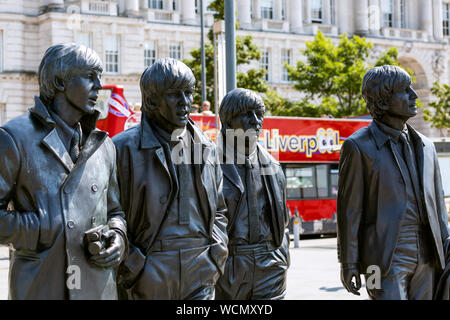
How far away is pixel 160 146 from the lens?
547cm

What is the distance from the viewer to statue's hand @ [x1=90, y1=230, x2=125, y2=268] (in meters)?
4.37

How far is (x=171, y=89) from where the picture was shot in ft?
17.8

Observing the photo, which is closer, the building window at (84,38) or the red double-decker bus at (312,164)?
the red double-decker bus at (312,164)

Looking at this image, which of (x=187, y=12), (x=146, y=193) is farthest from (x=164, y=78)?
(x=187, y=12)

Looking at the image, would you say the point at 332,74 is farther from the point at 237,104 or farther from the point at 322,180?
the point at 237,104

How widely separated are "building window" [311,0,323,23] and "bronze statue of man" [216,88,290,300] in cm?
5660

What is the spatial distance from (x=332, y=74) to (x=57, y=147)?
44.3 metres

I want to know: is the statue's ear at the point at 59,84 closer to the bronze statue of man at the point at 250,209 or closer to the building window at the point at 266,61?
the bronze statue of man at the point at 250,209

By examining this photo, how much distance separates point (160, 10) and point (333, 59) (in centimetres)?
1309

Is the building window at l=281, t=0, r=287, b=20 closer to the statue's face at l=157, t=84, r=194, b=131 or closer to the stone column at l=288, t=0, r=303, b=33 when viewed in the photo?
the stone column at l=288, t=0, r=303, b=33

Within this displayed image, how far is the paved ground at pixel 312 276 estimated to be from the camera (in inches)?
523

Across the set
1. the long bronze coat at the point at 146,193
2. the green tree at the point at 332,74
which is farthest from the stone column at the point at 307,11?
the long bronze coat at the point at 146,193

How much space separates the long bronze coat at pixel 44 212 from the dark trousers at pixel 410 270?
8.10 feet
